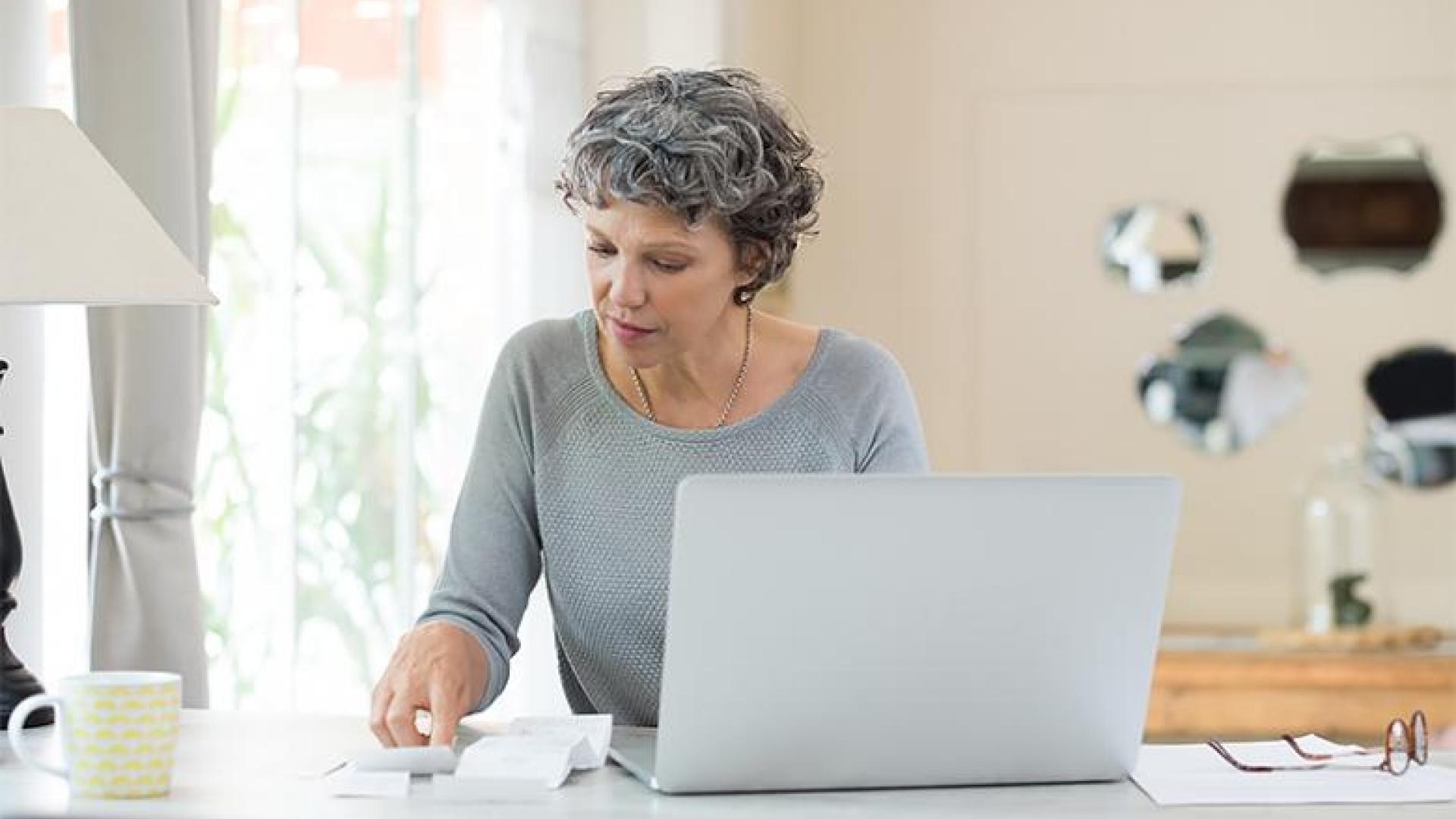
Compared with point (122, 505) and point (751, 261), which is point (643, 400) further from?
point (122, 505)

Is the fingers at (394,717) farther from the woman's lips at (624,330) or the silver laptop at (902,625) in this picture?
the woman's lips at (624,330)

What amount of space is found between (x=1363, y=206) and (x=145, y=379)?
351cm

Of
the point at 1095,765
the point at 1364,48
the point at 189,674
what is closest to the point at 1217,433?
the point at 1364,48

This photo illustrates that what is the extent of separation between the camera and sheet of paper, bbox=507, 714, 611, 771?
1651mm

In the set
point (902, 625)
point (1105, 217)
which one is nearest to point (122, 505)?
point (902, 625)

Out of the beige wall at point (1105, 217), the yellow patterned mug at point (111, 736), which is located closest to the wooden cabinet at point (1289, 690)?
the beige wall at point (1105, 217)

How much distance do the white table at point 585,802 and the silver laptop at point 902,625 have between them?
0.03 metres

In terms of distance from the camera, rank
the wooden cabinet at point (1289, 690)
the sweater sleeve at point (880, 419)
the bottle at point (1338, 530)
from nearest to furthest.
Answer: the sweater sleeve at point (880, 419), the wooden cabinet at point (1289, 690), the bottle at point (1338, 530)

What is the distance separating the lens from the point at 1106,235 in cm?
509

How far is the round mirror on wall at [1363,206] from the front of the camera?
501cm

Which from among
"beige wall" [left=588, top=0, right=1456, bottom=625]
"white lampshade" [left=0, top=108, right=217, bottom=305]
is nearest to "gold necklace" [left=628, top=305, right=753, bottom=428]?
"white lampshade" [left=0, top=108, right=217, bottom=305]

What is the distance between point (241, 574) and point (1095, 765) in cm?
178

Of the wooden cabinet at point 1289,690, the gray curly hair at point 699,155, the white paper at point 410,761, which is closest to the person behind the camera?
the white paper at point 410,761

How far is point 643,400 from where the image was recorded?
218 cm
